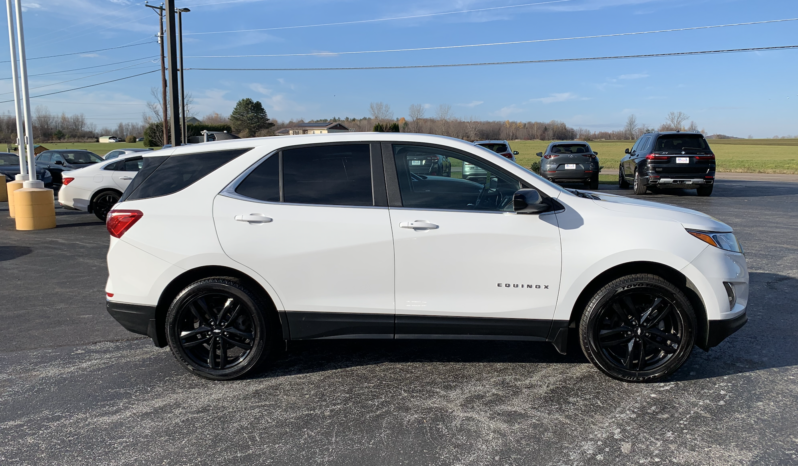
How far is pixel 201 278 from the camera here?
13.1ft

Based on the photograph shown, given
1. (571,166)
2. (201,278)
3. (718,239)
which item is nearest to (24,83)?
(201,278)

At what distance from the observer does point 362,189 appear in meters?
3.93

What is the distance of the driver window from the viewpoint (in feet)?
12.7

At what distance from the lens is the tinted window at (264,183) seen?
3947 millimetres

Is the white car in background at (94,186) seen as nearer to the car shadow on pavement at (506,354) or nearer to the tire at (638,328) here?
the car shadow on pavement at (506,354)

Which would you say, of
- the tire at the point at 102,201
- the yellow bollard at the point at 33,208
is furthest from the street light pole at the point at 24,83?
the tire at the point at 102,201

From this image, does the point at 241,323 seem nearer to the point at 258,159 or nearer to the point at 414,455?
the point at 258,159

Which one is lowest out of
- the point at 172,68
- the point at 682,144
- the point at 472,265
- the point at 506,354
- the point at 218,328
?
the point at 506,354

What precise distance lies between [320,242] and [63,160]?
1977 cm

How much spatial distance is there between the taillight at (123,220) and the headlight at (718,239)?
3.81 metres

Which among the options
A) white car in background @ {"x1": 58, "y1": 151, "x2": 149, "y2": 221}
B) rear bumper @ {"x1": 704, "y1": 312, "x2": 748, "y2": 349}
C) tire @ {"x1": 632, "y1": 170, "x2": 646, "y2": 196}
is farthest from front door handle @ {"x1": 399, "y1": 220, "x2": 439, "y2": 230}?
tire @ {"x1": 632, "y1": 170, "x2": 646, "y2": 196}

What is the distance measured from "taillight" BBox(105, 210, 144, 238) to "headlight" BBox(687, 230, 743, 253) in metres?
3.81

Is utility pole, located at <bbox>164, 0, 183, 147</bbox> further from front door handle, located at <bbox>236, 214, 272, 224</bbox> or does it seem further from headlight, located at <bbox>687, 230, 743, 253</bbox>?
headlight, located at <bbox>687, 230, 743, 253</bbox>

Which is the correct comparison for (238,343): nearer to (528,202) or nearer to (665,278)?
(528,202)
